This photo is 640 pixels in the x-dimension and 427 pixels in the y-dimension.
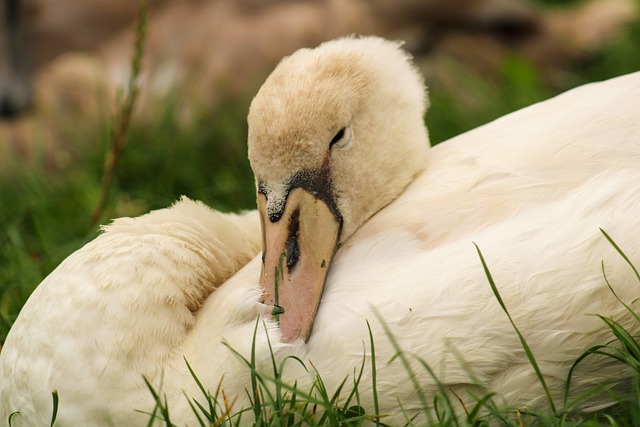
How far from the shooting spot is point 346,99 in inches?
108

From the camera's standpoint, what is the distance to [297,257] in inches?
102

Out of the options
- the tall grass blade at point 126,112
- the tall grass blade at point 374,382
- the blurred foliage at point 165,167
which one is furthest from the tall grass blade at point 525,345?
the blurred foliage at point 165,167

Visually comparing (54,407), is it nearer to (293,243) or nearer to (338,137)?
(293,243)

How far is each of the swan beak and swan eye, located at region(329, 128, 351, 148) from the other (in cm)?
18

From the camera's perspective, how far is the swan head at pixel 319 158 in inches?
101

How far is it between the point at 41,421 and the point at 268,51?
3.97 meters

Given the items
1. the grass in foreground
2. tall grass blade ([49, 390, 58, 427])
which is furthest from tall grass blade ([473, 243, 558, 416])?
tall grass blade ([49, 390, 58, 427])

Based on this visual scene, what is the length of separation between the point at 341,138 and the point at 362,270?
427 millimetres

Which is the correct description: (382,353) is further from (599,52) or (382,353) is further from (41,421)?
(599,52)

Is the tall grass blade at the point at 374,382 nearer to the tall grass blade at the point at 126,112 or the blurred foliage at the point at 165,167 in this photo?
the tall grass blade at the point at 126,112

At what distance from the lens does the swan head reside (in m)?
2.56

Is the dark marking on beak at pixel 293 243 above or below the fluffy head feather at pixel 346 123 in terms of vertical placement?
below

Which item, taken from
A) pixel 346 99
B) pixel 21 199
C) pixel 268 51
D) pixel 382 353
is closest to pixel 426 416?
pixel 382 353

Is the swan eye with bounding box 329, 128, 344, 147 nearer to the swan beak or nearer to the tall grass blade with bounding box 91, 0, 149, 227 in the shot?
the swan beak
